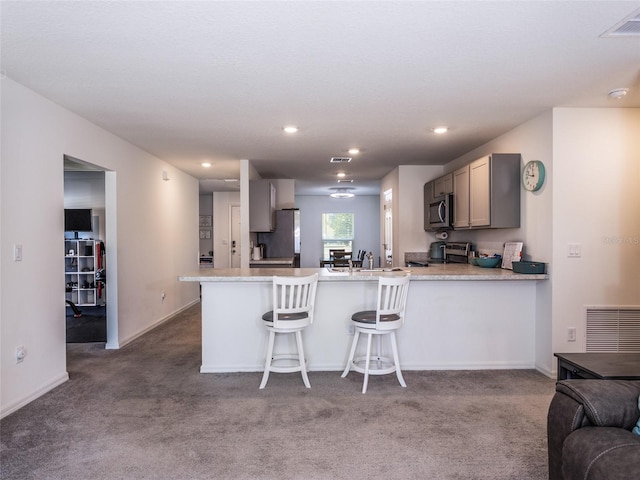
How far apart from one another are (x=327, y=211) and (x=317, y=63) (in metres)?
8.52

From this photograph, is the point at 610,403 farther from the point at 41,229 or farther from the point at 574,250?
the point at 41,229

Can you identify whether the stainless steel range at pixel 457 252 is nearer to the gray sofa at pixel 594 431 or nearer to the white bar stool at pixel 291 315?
the white bar stool at pixel 291 315

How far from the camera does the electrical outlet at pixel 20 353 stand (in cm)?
296

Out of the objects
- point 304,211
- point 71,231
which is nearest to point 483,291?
point 71,231

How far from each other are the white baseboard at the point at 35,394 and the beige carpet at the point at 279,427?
51mm

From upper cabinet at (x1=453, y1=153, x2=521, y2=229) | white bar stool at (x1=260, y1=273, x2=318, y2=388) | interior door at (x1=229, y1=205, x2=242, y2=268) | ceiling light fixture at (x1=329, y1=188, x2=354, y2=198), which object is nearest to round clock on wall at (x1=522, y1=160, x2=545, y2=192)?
upper cabinet at (x1=453, y1=153, x2=521, y2=229)

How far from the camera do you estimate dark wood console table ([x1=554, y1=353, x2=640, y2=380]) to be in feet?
6.45

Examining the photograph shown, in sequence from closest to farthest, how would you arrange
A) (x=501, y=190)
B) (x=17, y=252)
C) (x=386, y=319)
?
(x=17, y=252) → (x=386, y=319) → (x=501, y=190)

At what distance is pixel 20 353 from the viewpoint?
299 cm

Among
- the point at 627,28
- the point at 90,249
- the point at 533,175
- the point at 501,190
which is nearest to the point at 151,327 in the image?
the point at 90,249

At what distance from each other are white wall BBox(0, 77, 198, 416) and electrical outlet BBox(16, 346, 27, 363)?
0.04m

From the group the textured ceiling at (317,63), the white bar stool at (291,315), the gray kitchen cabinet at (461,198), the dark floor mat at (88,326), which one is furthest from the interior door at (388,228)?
the dark floor mat at (88,326)

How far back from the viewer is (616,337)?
144 inches

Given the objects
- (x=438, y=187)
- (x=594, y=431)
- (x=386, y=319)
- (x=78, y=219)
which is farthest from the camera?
(x=78, y=219)
